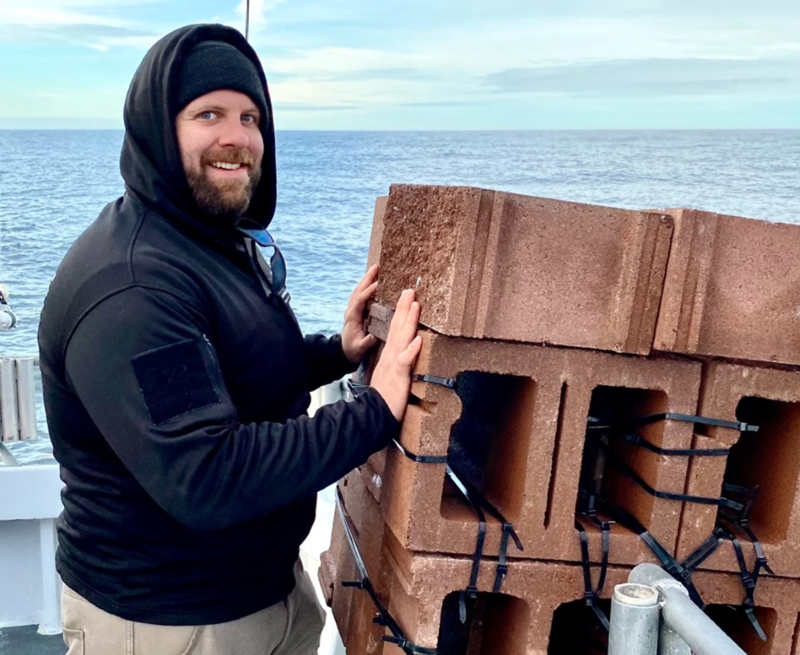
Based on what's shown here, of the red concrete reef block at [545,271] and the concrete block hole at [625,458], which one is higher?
the red concrete reef block at [545,271]

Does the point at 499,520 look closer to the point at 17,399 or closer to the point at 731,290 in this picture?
the point at 731,290

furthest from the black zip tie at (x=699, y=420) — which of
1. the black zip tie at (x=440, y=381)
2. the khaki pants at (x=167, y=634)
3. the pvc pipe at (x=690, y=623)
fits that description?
the khaki pants at (x=167, y=634)

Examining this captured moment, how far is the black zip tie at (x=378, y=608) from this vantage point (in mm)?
2086

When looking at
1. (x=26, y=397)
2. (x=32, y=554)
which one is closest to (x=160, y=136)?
(x=26, y=397)

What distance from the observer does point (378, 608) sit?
228 cm

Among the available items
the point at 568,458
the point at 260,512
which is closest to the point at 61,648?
the point at 260,512

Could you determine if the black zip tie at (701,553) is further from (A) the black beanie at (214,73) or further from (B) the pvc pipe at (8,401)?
(B) the pvc pipe at (8,401)

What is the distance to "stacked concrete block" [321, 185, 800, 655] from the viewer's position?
193 centimetres

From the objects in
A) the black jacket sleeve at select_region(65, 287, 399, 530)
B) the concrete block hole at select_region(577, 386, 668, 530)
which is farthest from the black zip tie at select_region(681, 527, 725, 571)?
Answer: the black jacket sleeve at select_region(65, 287, 399, 530)

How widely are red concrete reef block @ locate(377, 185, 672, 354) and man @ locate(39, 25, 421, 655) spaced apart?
20 cm

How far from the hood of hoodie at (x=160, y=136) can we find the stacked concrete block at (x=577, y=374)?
0.57m

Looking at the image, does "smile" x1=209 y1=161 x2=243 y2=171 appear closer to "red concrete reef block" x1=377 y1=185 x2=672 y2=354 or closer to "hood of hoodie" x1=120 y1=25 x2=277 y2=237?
"hood of hoodie" x1=120 y1=25 x2=277 y2=237

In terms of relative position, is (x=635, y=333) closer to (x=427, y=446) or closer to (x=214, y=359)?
(x=427, y=446)

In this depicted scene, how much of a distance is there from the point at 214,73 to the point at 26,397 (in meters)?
2.98
